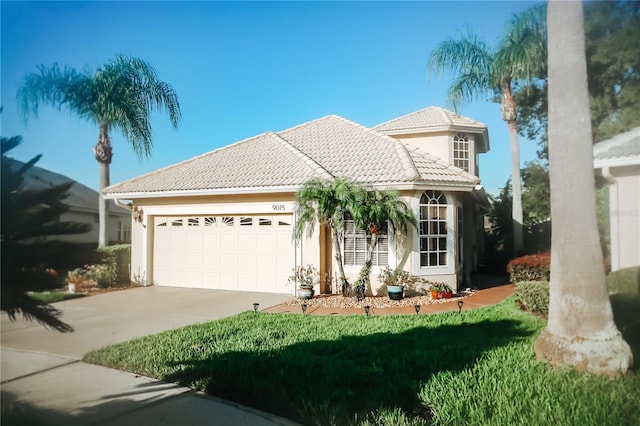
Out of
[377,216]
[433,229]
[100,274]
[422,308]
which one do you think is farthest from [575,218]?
[433,229]

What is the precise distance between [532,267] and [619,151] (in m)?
1.31

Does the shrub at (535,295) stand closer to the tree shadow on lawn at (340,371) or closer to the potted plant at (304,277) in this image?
the tree shadow on lawn at (340,371)

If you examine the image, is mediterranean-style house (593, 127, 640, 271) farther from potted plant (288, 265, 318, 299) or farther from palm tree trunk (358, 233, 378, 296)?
potted plant (288, 265, 318, 299)

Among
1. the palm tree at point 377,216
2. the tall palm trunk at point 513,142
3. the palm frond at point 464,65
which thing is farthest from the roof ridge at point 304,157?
the tall palm trunk at point 513,142

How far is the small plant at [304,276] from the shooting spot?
8.45m

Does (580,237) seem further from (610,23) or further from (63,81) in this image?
(63,81)

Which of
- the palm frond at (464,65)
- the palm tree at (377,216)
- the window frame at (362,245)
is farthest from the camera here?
the window frame at (362,245)

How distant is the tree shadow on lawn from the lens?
3057 millimetres

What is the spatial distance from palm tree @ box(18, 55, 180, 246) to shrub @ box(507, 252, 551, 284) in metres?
3.18

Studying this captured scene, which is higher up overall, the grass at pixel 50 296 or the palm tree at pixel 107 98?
the palm tree at pixel 107 98

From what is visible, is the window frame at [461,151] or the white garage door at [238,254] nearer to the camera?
the white garage door at [238,254]

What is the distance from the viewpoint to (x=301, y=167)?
916 centimetres

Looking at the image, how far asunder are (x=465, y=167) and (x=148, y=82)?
9.71 meters

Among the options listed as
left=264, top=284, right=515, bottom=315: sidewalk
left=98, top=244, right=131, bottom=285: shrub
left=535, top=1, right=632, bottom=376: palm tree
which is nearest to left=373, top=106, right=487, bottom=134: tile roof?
left=264, top=284, right=515, bottom=315: sidewalk
